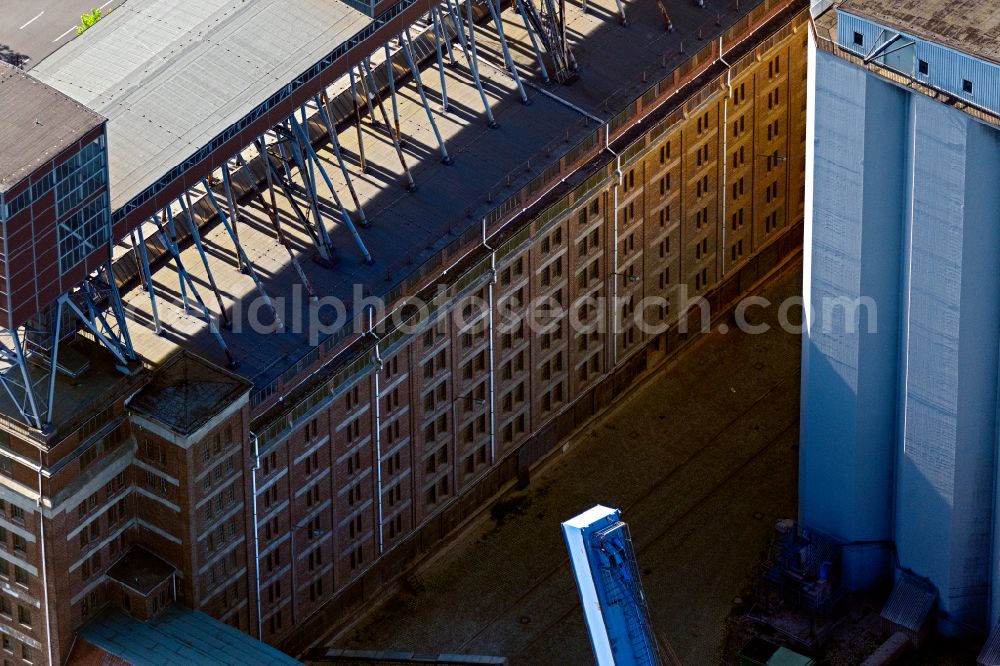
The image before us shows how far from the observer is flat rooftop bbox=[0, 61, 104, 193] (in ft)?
607

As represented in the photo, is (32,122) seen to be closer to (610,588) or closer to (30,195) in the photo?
(30,195)

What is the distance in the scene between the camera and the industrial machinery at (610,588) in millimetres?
194125

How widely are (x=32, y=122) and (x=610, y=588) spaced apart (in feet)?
151

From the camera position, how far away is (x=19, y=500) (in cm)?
19600

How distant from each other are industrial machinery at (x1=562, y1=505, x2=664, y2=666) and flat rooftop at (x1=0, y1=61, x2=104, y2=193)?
3931cm

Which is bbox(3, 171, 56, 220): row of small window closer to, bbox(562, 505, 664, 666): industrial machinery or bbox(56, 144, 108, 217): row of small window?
bbox(56, 144, 108, 217): row of small window

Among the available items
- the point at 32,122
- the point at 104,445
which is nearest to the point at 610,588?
the point at 104,445

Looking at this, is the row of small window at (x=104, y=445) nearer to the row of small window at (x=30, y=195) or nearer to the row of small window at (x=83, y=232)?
the row of small window at (x=83, y=232)

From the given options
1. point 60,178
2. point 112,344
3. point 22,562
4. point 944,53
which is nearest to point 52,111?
point 60,178

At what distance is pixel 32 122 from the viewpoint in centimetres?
18775

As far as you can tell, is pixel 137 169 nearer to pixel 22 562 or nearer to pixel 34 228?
pixel 34 228

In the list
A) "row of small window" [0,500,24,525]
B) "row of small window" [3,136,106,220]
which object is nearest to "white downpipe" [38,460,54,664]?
"row of small window" [0,500,24,525]

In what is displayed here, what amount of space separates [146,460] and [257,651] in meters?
14.2

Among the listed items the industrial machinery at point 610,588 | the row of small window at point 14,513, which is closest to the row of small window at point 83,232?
the row of small window at point 14,513
